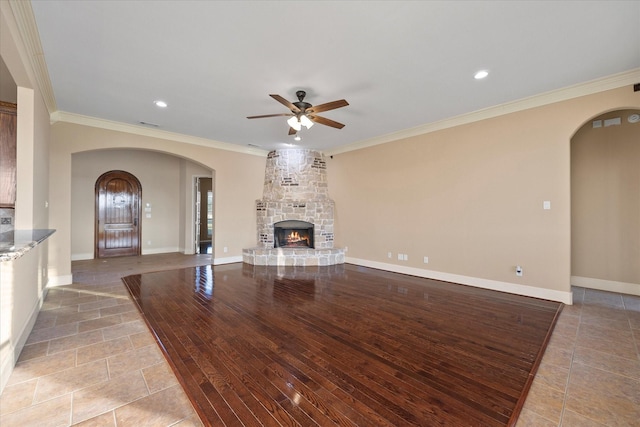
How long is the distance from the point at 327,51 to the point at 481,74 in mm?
1893

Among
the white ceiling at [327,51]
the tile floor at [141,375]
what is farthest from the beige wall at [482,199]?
the tile floor at [141,375]

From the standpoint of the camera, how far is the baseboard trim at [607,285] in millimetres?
4152

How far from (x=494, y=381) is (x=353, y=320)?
1.42 metres

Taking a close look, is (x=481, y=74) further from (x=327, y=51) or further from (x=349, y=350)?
(x=349, y=350)

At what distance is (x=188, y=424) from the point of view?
1598 mm

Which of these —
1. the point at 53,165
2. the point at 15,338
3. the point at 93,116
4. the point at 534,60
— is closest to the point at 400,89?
the point at 534,60

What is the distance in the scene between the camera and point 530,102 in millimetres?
3965

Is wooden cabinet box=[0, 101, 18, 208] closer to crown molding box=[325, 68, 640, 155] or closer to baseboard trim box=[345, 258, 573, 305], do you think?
crown molding box=[325, 68, 640, 155]

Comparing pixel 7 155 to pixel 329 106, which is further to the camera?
pixel 329 106

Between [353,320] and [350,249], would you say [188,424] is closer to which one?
[353,320]

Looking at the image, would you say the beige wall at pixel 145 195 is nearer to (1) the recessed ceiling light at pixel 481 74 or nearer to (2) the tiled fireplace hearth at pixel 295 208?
(2) the tiled fireplace hearth at pixel 295 208

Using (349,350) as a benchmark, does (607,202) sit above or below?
above

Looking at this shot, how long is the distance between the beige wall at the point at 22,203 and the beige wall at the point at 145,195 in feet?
12.9

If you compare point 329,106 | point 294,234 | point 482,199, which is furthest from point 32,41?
point 482,199
